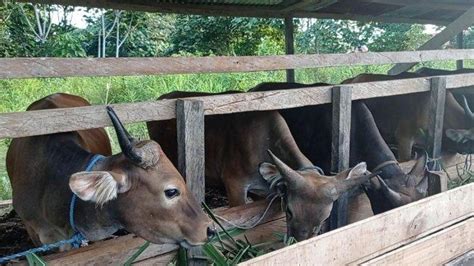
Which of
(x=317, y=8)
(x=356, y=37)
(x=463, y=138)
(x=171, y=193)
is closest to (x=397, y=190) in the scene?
(x=463, y=138)

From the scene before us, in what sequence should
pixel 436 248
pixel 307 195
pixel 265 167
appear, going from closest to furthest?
pixel 436 248 < pixel 307 195 < pixel 265 167

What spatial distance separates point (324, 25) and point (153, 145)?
52.7 feet

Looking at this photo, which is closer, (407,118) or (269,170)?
(269,170)

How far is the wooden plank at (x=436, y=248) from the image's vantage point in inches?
128

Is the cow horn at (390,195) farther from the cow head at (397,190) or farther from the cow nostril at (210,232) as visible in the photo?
the cow nostril at (210,232)

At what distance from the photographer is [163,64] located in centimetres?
340

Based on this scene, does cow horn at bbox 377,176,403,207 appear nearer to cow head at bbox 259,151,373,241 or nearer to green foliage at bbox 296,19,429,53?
cow head at bbox 259,151,373,241

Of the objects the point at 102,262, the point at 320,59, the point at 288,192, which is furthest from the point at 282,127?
the point at 102,262

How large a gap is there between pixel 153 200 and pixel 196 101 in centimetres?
67

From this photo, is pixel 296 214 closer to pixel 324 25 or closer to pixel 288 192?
pixel 288 192

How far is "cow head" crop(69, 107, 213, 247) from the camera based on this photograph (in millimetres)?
2951

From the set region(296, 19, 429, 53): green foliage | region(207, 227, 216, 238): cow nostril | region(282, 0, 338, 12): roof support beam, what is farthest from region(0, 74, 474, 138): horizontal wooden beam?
region(296, 19, 429, 53): green foliage

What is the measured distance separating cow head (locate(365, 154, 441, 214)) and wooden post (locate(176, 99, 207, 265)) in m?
1.68

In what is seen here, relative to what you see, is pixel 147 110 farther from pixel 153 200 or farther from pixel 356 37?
pixel 356 37
